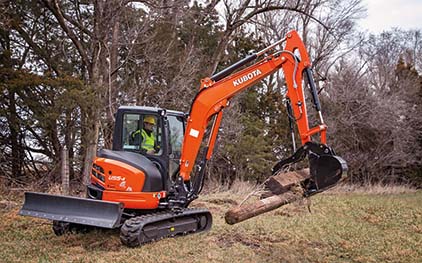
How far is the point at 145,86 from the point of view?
1471 cm

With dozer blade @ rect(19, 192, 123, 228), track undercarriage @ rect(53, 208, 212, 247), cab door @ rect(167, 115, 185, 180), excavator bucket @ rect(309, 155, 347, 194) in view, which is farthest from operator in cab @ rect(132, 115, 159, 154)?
excavator bucket @ rect(309, 155, 347, 194)

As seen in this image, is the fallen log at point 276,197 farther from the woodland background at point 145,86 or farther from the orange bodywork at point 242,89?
the woodland background at point 145,86

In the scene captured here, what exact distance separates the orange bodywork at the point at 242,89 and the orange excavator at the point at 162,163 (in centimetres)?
1

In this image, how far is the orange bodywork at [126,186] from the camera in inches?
266

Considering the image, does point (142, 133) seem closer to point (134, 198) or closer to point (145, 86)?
point (134, 198)

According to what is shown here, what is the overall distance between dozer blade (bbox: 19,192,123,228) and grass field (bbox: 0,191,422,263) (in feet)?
1.28

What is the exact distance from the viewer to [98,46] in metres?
13.4

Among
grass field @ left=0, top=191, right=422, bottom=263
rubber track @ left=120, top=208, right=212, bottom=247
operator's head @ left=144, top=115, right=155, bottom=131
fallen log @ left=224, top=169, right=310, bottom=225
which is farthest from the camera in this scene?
operator's head @ left=144, top=115, right=155, bottom=131

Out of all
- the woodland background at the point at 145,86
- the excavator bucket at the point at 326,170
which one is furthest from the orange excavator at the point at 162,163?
the woodland background at the point at 145,86

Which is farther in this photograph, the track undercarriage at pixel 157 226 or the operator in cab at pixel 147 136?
the operator in cab at pixel 147 136

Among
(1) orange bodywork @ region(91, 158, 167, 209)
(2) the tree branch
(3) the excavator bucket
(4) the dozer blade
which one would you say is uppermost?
(2) the tree branch

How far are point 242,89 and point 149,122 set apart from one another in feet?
5.12

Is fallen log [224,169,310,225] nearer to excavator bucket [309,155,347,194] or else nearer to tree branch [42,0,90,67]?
excavator bucket [309,155,347,194]

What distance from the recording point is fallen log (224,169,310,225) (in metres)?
5.52
